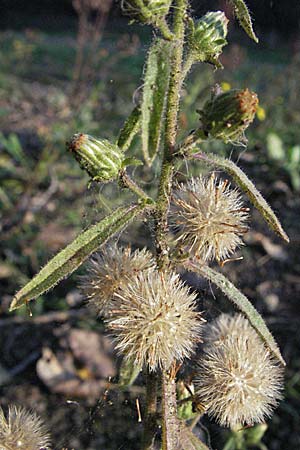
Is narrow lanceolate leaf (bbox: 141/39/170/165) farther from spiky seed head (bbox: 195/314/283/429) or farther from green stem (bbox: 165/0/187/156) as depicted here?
spiky seed head (bbox: 195/314/283/429)

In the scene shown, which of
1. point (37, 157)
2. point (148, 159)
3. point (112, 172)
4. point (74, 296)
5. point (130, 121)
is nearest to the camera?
point (148, 159)

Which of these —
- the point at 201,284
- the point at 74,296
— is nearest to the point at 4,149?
the point at 74,296

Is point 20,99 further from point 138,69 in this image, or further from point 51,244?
point 51,244

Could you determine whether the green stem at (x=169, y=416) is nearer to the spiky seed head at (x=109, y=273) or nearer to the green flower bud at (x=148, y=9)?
the spiky seed head at (x=109, y=273)

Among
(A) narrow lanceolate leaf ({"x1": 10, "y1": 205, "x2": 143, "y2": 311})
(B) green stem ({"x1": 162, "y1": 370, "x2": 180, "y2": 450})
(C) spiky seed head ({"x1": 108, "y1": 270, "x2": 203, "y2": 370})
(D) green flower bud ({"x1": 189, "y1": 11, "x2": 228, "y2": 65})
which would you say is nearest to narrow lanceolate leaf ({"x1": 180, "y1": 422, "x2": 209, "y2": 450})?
(B) green stem ({"x1": 162, "y1": 370, "x2": 180, "y2": 450})

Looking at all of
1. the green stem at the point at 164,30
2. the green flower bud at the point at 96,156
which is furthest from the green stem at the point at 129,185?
the green stem at the point at 164,30

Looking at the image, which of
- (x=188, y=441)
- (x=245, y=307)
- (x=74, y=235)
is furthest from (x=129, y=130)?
(x=74, y=235)

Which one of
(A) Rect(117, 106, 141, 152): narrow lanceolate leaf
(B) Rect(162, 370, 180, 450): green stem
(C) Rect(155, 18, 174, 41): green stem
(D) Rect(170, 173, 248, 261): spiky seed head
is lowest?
(B) Rect(162, 370, 180, 450): green stem

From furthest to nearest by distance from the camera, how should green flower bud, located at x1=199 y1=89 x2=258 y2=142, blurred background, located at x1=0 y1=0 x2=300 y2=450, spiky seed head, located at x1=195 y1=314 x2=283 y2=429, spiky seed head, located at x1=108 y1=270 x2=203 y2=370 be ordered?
blurred background, located at x1=0 y1=0 x2=300 y2=450 < spiky seed head, located at x1=195 y1=314 x2=283 y2=429 < spiky seed head, located at x1=108 y1=270 x2=203 y2=370 < green flower bud, located at x1=199 y1=89 x2=258 y2=142
